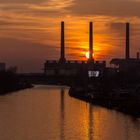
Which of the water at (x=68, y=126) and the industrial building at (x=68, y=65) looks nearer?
the water at (x=68, y=126)

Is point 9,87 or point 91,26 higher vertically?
point 91,26

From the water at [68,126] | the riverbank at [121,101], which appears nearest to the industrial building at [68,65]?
the riverbank at [121,101]

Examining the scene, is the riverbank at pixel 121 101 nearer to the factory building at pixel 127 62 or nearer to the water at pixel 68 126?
the water at pixel 68 126

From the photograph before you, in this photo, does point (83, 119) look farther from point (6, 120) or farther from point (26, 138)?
point (26, 138)

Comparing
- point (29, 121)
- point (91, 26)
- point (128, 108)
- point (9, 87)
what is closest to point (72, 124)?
point (29, 121)

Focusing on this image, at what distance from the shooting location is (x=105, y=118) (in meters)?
29.5

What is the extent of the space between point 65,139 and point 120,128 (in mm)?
4354

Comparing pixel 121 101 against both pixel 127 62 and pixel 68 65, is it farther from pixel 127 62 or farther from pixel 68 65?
pixel 68 65

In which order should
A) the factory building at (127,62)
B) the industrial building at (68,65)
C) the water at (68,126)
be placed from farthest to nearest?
the industrial building at (68,65) < the factory building at (127,62) < the water at (68,126)

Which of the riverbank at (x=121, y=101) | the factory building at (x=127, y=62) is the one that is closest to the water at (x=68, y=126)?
the riverbank at (x=121, y=101)

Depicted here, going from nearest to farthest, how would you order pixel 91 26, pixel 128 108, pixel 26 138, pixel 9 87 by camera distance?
pixel 26 138
pixel 128 108
pixel 9 87
pixel 91 26

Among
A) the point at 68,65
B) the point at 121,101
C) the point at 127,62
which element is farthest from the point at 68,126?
the point at 68,65

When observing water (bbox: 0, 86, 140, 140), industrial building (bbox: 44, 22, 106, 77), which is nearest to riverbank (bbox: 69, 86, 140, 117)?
water (bbox: 0, 86, 140, 140)

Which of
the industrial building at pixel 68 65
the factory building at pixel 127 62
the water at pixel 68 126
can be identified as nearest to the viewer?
the water at pixel 68 126
